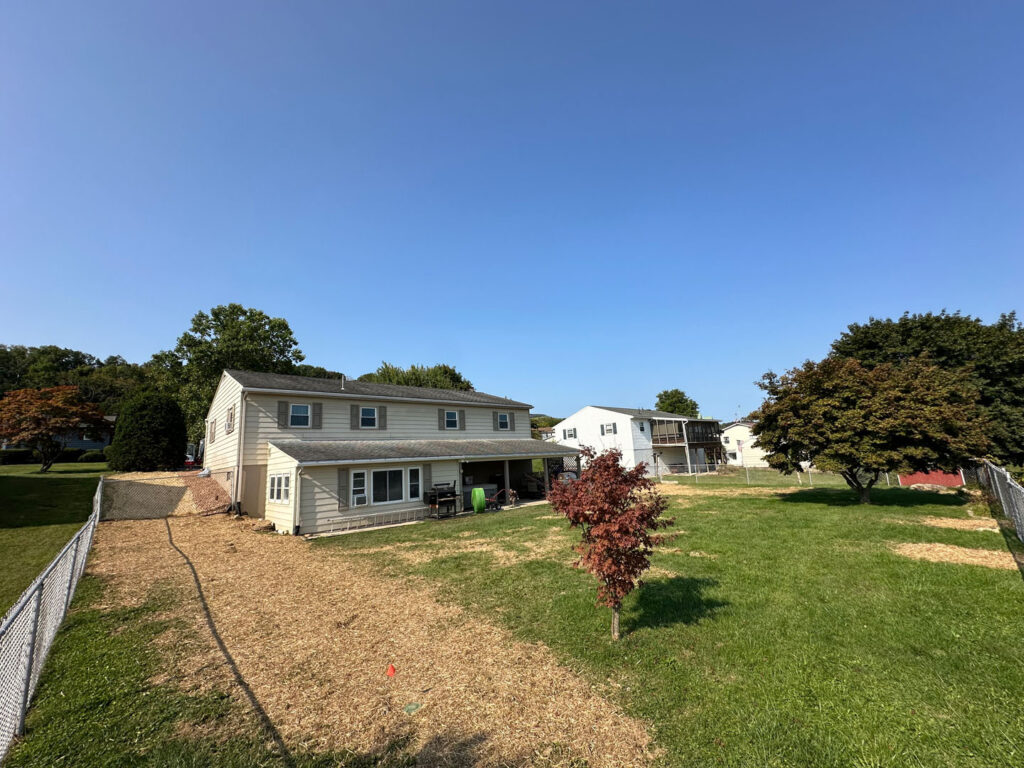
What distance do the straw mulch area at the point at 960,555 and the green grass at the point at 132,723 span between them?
11.7 metres

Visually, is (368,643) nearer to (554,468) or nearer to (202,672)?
(202,672)

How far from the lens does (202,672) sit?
Result: 18.2 ft

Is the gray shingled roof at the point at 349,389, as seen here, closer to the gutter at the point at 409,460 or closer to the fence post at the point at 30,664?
the gutter at the point at 409,460

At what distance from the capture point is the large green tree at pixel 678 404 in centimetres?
6769

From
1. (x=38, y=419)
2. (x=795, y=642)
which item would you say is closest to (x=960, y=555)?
(x=795, y=642)

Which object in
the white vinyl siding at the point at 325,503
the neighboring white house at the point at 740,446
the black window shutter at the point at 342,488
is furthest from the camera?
the neighboring white house at the point at 740,446

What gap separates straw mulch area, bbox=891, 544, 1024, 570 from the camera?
861cm

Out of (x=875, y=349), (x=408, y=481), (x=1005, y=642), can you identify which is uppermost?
(x=875, y=349)

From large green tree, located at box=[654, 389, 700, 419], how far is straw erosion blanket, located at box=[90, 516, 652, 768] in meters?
65.4

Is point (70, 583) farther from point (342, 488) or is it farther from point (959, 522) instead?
point (959, 522)

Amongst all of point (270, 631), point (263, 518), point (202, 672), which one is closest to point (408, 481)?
point (263, 518)

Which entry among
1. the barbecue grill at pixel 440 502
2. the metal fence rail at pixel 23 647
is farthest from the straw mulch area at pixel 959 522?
the metal fence rail at pixel 23 647

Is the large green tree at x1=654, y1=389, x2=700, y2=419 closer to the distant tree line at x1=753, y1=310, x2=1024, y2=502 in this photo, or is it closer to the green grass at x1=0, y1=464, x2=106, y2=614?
the distant tree line at x1=753, y1=310, x2=1024, y2=502

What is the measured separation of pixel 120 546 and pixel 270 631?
9.78 meters
